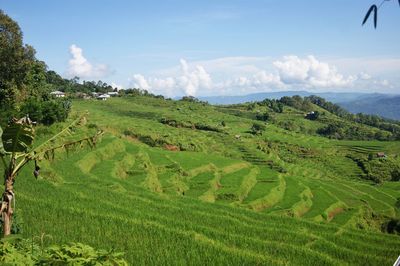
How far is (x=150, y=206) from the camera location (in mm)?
16297

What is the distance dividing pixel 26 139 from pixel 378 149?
8615 cm

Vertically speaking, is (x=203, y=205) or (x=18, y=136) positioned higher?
(x=18, y=136)

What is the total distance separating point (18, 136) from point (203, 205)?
13291 millimetres

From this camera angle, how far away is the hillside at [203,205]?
10938 mm

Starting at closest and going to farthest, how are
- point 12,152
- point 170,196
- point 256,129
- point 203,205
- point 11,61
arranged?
point 12,152 → point 203,205 → point 170,196 → point 11,61 → point 256,129

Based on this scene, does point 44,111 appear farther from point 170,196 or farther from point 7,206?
point 7,206

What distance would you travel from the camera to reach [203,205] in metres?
19.7

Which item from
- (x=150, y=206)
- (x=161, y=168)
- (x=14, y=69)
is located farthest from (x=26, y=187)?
(x=14, y=69)

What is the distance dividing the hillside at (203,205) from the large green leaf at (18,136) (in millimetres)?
3444

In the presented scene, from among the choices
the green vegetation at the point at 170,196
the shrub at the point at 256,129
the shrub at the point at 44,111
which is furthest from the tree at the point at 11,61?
the shrub at the point at 256,129

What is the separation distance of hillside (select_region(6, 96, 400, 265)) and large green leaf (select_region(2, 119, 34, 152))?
3.44 m

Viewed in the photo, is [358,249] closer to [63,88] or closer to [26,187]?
[26,187]

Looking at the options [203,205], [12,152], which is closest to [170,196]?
[203,205]

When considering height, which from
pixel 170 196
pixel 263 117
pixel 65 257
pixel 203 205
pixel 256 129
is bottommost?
pixel 256 129
